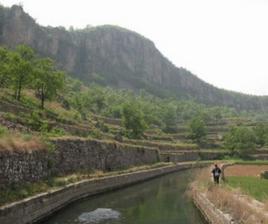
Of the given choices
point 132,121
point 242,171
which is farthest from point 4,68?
point 242,171

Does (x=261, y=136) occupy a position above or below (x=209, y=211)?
above

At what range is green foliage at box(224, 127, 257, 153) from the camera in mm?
122750

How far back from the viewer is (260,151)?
126 meters

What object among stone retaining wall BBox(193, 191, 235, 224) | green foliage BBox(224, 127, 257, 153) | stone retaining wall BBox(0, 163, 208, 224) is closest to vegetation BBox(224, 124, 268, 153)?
green foliage BBox(224, 127, 257, 153)

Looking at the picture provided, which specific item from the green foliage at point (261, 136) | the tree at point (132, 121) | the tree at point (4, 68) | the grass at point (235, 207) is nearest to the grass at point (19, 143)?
the grass at point (235, 207)

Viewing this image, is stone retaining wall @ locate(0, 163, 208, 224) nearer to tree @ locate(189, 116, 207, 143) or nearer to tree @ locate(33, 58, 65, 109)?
tree @ locate(33, 58, 65, 109)

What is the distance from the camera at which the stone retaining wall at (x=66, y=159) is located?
87.7 feet

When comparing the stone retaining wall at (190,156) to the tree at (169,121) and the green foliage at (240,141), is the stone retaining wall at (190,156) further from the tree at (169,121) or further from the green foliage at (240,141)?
the tree at (169,121)

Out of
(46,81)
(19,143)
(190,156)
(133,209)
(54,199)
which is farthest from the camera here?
(190,156)

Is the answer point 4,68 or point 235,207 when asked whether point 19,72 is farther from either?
point 235,207

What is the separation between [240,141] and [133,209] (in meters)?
94.8

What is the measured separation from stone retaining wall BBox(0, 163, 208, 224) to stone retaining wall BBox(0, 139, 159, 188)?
1773mm

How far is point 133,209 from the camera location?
3444cm

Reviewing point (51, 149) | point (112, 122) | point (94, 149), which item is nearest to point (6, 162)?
point (51, 149)
